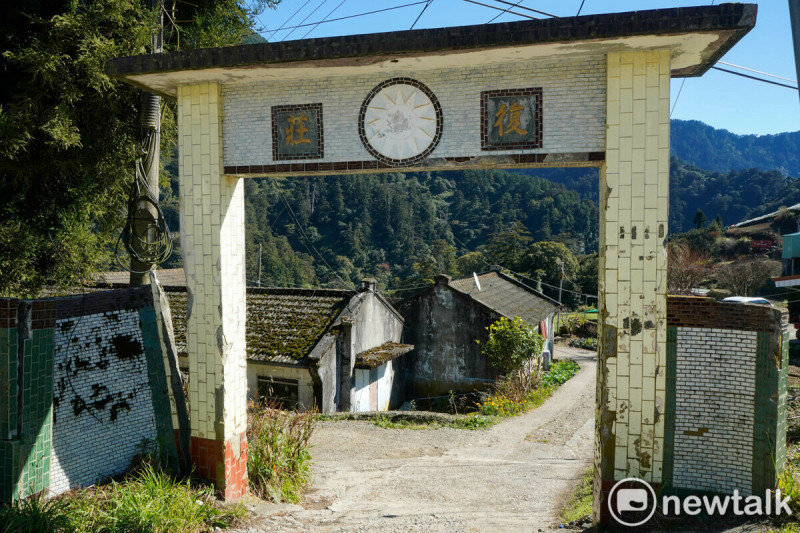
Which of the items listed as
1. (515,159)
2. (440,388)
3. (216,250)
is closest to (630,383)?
(515,159)

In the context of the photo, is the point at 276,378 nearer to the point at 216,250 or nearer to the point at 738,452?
the point at 216,250

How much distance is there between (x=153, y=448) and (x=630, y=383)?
4.56 metres

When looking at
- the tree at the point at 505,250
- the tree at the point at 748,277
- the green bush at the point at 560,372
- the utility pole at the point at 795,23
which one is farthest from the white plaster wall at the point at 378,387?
the tree at the point at 505,250

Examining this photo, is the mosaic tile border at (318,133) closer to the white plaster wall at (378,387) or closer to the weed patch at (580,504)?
the weed patch at (580,504)

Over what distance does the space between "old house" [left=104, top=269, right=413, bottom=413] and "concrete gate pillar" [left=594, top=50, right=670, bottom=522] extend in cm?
769

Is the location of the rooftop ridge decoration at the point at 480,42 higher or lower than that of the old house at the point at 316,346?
higher

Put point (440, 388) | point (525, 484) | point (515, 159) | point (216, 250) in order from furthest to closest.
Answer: point (440, 388), point (525, 484), point (216, 250), point (515, 159)

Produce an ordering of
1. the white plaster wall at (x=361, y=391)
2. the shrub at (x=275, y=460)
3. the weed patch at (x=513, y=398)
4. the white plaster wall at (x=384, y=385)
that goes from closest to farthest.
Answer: the shrub at (x=275, y=460) < the weed patch at (x=513, y=398) < the white plaster wall at (x=361, y=391) < the white plaster wall at (x=384, y=385)

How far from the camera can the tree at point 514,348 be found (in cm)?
1479

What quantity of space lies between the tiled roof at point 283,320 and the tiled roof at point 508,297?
4.98m

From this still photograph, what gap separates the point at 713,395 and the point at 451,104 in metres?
3.25

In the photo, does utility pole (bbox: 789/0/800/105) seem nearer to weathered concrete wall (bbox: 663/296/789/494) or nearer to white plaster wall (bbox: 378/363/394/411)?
weathered concrete wall (bbox: 663/296/789/494)

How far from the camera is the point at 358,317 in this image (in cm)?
1387

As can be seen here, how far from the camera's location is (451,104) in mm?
5039
